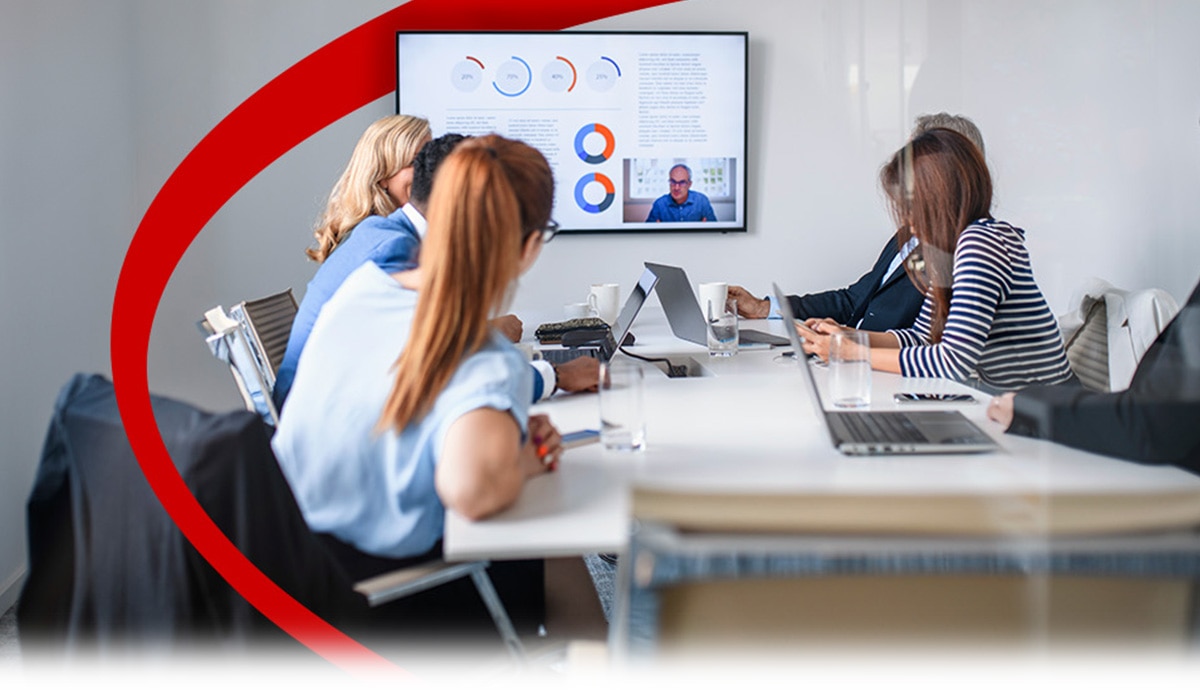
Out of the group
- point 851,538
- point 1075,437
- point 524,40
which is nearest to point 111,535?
point 851,538

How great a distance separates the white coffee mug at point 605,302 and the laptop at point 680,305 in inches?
4.8

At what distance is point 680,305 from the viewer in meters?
2.51

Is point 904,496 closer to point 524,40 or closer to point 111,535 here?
point 111,535

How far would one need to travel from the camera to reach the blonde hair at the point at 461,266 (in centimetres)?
124

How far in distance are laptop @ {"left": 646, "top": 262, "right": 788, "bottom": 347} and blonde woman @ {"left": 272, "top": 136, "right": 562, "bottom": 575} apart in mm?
1113

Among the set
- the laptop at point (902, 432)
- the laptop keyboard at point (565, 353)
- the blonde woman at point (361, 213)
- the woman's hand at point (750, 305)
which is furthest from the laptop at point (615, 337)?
the laptop at point (902, 432)

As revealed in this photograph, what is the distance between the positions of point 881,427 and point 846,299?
45.4 inches

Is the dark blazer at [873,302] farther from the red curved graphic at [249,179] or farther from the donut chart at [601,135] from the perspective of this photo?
the red curved graphic at [249,179]

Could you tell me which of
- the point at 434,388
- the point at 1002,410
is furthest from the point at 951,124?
the point at 434,388

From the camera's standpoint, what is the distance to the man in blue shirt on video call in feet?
8.67

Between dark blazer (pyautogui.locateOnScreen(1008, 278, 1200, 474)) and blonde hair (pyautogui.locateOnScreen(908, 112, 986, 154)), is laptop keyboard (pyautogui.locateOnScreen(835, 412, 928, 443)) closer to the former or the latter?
dark blazer (pyautogui.locateOnScreen(1008, 278, 1200, 474))

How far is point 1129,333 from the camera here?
1702 millimetres

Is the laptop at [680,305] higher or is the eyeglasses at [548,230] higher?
the eyeglasses at [548,230]

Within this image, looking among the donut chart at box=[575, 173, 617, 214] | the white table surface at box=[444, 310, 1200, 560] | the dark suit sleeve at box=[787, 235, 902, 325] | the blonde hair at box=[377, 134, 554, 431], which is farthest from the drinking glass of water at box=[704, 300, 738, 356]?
the blonde hair at box=[377, 134, 554, 431]
